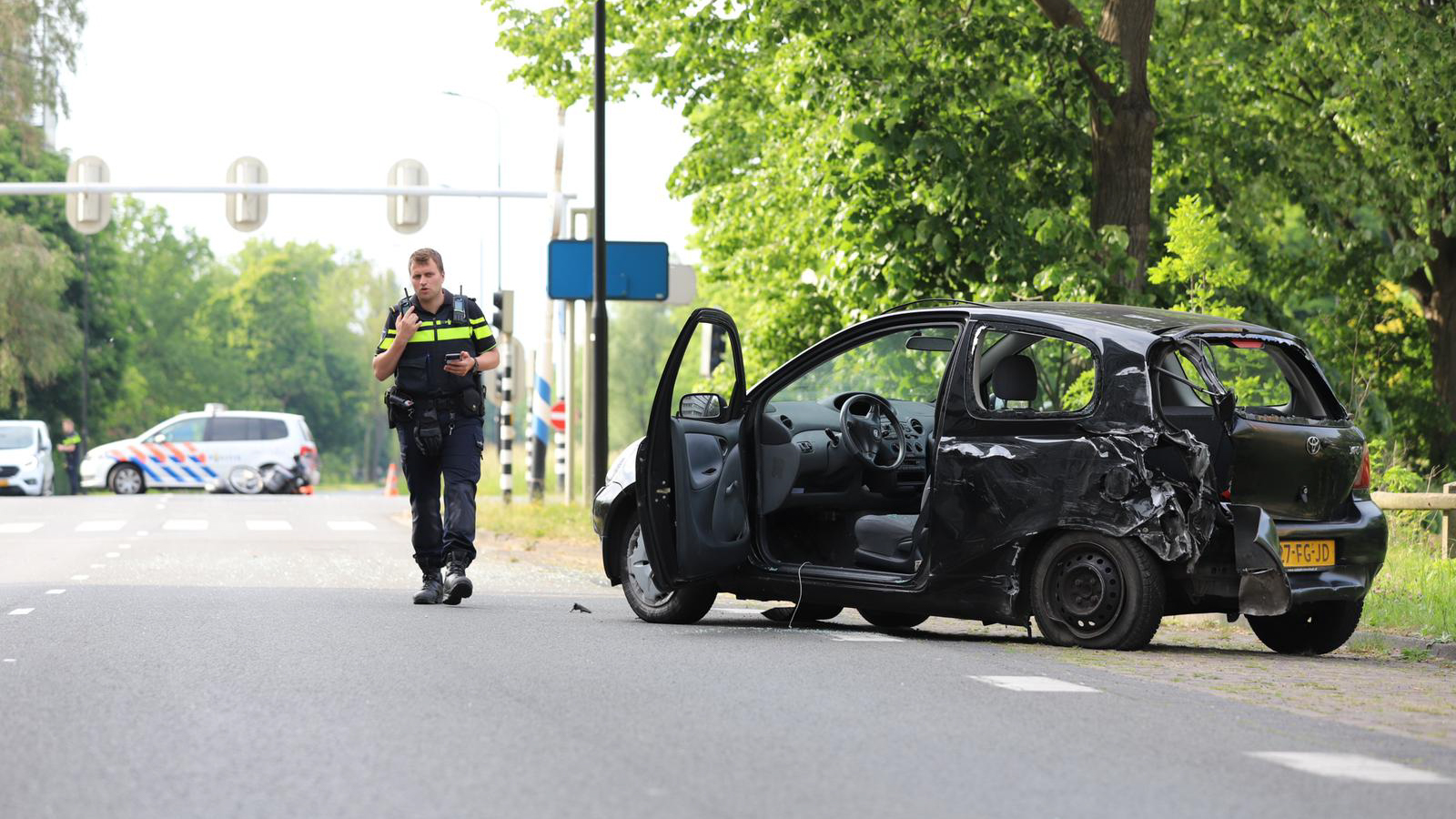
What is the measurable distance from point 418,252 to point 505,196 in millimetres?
15800

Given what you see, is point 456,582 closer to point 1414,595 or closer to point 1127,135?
point 1414,595

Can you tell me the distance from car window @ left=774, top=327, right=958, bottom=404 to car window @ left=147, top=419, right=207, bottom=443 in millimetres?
33200

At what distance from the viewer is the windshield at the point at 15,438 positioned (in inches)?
1538

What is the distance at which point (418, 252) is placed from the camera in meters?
11.4

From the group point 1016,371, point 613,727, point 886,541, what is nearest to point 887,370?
point 886,541

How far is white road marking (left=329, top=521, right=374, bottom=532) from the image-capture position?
24.2 meters

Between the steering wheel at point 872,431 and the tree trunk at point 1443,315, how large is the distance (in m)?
18.8

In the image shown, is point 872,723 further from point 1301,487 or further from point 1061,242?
point 1061,242

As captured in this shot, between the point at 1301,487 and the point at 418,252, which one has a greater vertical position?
the point at 418,252

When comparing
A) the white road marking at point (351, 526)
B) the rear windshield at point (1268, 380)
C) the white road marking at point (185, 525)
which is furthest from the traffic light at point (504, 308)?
the rear windshield at point (1268, 380)

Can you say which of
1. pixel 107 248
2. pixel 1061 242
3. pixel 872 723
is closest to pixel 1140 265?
pixel 1061 242

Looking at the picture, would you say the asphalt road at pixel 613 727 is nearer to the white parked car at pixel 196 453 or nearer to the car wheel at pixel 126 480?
the white parked car at pixel 196 453

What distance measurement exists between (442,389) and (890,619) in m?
2.81

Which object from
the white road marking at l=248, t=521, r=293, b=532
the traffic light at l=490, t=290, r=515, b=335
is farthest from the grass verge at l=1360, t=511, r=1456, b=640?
the traffic light at l=490, t=290, r=515, b=335
